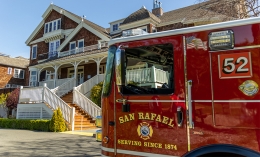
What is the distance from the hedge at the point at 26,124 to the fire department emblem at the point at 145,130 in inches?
422

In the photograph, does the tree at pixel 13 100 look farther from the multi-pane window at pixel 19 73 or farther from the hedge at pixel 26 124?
the multi-pane window at pixel 19 73

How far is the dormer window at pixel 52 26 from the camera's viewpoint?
27.2 metres

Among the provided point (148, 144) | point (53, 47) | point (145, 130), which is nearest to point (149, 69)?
point (145, 130)

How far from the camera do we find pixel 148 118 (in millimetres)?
3066

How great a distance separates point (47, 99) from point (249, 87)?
14.5 m

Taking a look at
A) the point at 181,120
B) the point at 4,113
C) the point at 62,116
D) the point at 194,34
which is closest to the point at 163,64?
the point at 194,34

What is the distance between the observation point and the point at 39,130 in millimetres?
12883

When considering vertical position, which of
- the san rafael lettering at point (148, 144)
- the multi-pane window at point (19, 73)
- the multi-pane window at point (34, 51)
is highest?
the multi-pane window at point (34, 51)

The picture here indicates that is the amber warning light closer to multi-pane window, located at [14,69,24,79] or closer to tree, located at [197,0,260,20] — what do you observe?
tree, located at [197,0,260,20]

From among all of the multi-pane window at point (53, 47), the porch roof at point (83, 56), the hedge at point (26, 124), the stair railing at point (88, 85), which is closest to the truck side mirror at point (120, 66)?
the hedge at point (26, 124)

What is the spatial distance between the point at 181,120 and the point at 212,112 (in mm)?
408

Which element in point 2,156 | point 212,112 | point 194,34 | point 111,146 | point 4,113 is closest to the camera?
point 212,112

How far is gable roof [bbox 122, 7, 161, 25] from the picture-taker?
21547 millimetres

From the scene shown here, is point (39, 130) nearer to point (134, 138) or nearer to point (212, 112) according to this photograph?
point (134, 138)
